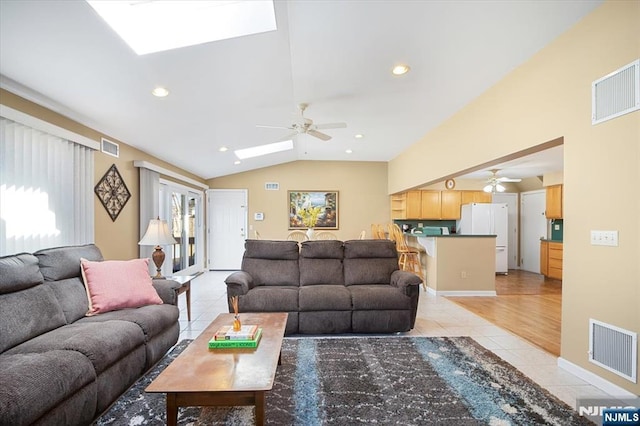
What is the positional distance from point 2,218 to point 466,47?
4053 millimetres

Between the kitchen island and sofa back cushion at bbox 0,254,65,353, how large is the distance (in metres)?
4.82

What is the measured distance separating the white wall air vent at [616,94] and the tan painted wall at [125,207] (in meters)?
4.43

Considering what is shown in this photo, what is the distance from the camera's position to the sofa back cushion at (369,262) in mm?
3748

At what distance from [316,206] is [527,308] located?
4608 mm

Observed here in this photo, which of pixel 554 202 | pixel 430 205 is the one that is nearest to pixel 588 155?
pixel 430 205

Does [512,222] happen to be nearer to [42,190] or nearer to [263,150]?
[263,150]

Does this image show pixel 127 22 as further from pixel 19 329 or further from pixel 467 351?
pixel 467 351

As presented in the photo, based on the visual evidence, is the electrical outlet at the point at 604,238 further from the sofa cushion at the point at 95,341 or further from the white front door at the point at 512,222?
the white front door at the point at 512,222

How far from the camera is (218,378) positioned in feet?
5.17

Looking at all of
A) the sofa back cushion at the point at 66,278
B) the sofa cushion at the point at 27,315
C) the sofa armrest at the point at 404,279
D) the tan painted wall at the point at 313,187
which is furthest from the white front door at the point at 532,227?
the sofa cushion at the point at 27,315

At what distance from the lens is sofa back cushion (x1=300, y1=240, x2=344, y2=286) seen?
376 cm

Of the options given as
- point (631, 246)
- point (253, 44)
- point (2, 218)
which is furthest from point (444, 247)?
point (2, 218)

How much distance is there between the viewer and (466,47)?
2.66 metres

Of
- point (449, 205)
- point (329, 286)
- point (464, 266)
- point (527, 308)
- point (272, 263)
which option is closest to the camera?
point (329, 286)
